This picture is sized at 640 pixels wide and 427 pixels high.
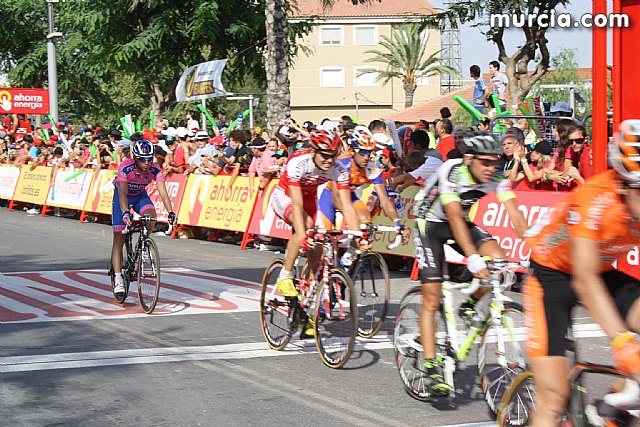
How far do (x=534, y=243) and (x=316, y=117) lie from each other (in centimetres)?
8015

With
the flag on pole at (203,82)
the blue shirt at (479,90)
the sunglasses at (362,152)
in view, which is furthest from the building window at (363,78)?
the sunglasses at (362,152)

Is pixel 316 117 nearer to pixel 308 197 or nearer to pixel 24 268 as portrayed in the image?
pixel 24 268

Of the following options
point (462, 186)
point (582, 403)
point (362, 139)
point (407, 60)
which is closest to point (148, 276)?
point (362, 139)

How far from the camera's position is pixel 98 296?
1257 cm

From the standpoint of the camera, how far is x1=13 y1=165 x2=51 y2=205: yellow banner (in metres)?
27.8

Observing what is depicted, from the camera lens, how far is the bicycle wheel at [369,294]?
9596 millimetres

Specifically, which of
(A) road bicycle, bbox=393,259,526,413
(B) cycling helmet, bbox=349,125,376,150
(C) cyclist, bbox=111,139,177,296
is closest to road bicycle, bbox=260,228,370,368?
(A) road bicycle, bbox=393,259,526,413

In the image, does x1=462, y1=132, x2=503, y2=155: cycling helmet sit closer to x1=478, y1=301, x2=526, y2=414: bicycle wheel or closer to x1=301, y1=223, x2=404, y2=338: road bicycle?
x1=478, y1=301, x2=526, y2=414: bicycle wheel

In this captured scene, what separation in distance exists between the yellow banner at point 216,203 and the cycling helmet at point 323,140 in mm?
9881

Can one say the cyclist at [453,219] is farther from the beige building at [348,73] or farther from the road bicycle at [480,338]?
the beige building at [348,73]

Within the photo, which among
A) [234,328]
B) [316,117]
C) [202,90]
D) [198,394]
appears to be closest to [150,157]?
[234,328]

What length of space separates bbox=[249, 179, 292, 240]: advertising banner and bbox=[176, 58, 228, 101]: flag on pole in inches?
273

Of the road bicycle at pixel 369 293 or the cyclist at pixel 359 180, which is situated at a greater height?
the cyclist at pixel 359 180

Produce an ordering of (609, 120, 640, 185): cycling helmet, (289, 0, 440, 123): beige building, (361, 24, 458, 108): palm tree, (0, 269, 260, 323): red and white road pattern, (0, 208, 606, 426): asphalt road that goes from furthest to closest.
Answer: (289, 0, 440, 123): beige building
(361, 24, 458, 108): palm tree
(0, 269, 260, 323): red and white road pattern
(0, 208, 606, 426): asphalt road
(609, 120, 640, 185): cycling helmet
